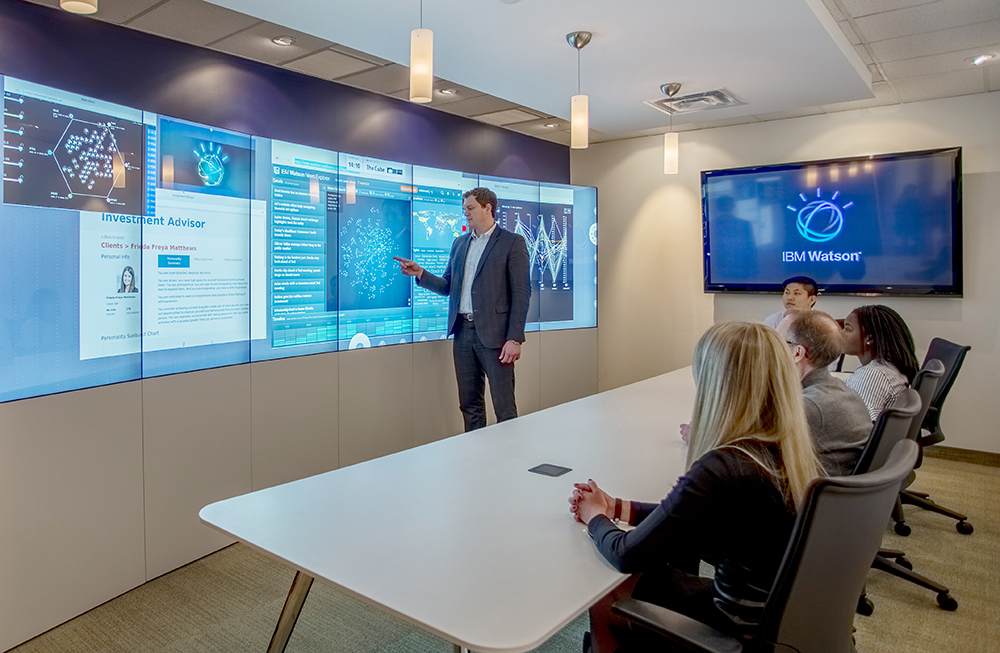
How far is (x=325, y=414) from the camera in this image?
3773mm

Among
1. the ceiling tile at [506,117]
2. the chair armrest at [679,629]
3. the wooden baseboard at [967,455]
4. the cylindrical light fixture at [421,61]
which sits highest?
the ceiling tile at [506,117]

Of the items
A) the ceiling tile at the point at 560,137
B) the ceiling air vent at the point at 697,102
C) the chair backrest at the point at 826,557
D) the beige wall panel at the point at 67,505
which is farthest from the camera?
the ceiling tile at the point at 560,137

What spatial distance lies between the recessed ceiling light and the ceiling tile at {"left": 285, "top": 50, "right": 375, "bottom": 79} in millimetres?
3698

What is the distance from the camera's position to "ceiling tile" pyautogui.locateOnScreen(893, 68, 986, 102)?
4.34 metres

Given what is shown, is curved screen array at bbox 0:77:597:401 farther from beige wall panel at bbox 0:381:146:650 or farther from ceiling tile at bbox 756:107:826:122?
ceiling tile at bbox 756:107:826:122

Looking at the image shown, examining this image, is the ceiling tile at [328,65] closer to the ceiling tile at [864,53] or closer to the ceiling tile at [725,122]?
the ceiling tile at [725,122]

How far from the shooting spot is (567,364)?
5.84m

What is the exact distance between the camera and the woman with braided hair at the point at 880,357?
8.81ft

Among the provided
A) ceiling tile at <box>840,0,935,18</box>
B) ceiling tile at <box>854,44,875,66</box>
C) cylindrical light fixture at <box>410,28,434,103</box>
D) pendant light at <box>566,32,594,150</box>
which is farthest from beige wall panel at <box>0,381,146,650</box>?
ceiling tile at <box>854,44,875,66</box>

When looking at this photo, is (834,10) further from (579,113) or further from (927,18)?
(579,113)

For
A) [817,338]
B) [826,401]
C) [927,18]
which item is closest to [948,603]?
[826,401]

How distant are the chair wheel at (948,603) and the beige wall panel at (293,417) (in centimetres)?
303

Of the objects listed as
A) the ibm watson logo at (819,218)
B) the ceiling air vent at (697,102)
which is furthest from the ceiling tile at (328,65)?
the ibm watson logo at (819,218)

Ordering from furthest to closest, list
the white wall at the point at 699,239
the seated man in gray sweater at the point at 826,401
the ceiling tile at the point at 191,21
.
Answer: the white wall at the point at 699,239, the ceiling tile at the point at 191,21, the seated man in gray sweater at the point at 826,401
